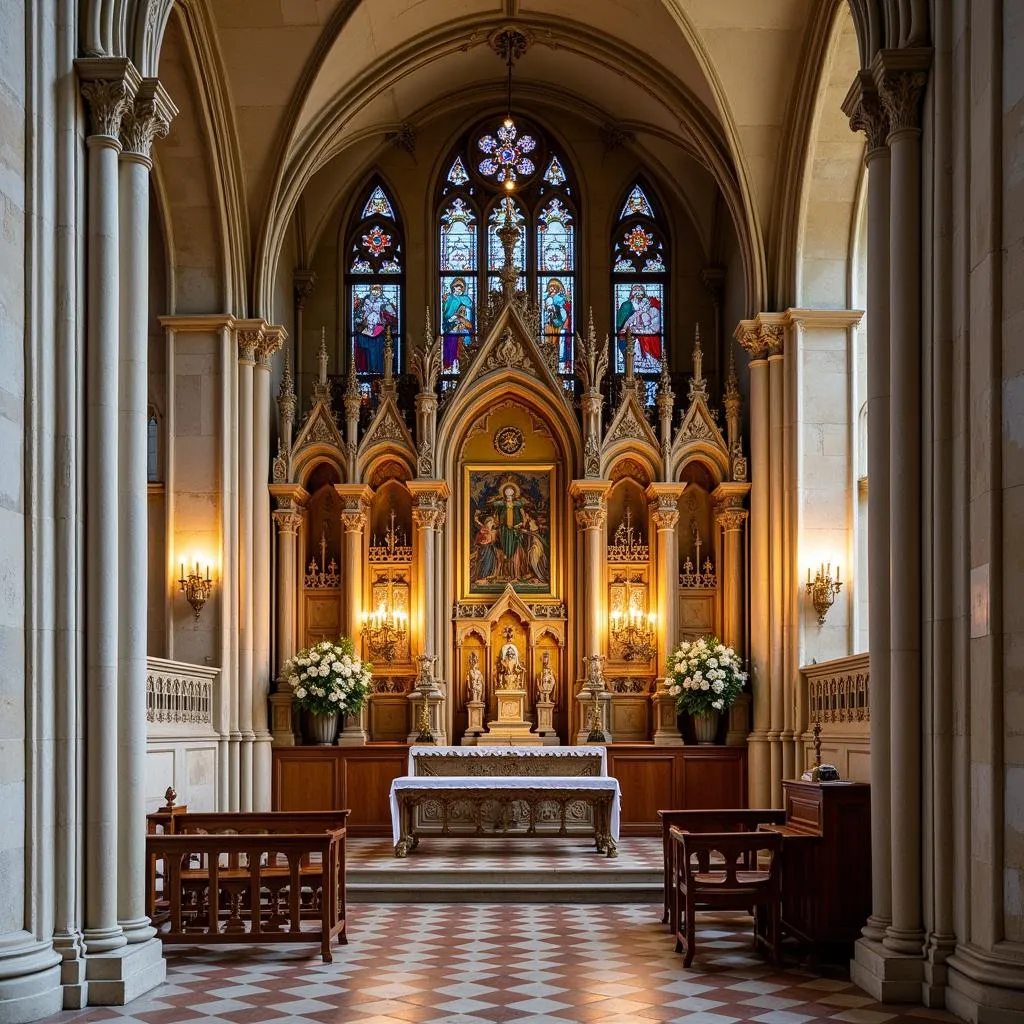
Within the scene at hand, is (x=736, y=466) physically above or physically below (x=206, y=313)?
below

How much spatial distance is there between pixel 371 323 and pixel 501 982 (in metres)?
13.5

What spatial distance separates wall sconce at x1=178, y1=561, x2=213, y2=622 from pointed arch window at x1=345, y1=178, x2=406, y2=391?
533 cm

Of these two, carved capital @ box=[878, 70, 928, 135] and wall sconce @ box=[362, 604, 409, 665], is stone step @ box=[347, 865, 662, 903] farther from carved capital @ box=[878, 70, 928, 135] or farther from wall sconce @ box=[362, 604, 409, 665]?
carved capital @ box=[878, 70, 928, 135]

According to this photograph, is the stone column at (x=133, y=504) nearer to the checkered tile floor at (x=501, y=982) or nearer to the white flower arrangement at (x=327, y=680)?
the checkered tile floor at (x=501, y=982)

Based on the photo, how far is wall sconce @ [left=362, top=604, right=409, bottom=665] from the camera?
19.7 metres

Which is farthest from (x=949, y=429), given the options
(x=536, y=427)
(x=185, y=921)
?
(x=536, y=427)

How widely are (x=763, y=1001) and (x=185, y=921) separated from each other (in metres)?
5.10

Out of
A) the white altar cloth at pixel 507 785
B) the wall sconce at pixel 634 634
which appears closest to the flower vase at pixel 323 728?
the white altar cloth at pixel 507 785

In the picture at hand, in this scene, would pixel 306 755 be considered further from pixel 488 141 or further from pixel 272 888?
pixel 488 141

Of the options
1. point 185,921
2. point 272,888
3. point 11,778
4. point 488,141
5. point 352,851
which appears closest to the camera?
point 11,778

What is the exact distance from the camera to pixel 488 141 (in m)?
22.0

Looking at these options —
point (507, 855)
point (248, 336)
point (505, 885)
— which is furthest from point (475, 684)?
point (248, 336)

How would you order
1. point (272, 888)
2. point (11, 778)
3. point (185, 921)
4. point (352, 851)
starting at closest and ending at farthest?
point (11, 778), point (272, 888), point (185, 921), point (352, 851)

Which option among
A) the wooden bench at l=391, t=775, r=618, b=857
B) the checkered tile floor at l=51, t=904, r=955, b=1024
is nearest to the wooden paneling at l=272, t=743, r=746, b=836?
the wooden bench at l=391, t=775, r=618, b=857
